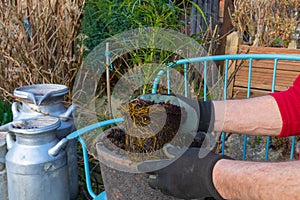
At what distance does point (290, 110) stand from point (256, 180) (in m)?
0.53

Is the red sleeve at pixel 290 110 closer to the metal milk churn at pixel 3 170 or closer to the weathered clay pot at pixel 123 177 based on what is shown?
the weathered clay pot at pixel 123 177

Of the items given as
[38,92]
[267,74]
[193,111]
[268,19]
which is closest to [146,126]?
[193,111]

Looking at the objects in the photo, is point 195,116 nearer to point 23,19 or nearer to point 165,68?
point 165,68

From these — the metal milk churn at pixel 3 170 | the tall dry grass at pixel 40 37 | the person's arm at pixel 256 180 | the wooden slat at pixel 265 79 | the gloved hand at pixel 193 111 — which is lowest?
the metal milk churn at pixel 3 170

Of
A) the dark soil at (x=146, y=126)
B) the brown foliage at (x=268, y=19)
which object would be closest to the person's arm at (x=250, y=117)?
the dark soil at (x=146, y=126)

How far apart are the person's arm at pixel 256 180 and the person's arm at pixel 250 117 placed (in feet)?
1.34

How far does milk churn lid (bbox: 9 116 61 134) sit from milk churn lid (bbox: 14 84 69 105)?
8cm

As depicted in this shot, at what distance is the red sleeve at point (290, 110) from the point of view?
1.18 meters

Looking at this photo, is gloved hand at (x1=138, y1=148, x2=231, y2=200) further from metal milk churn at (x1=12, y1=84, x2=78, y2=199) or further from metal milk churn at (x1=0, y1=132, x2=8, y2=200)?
metal milk churn at (x1=0, y1=132, x2=8, y2=200)

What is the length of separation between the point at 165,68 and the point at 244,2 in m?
2.98

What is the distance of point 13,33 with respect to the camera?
2133mm

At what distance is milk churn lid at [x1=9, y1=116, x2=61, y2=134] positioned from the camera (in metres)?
1.31

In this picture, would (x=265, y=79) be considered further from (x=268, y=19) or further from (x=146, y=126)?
(x=146, y=126)

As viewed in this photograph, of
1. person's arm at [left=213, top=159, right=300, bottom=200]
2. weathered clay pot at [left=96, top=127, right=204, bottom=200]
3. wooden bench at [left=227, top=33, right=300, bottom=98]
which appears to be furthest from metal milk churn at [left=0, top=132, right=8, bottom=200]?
wooden bench at [left=227, top=33, right=300, bottom=98]
